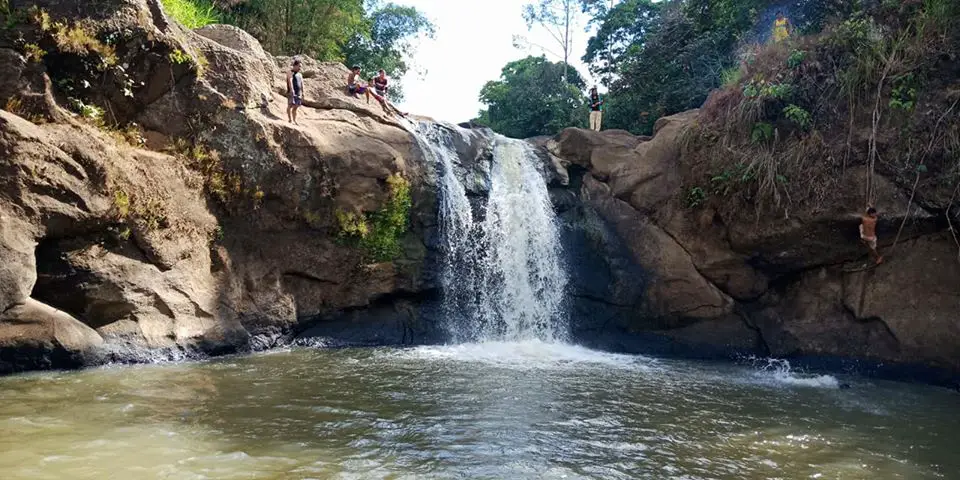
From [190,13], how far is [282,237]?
6193 millimetres

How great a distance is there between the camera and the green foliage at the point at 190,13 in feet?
44.2

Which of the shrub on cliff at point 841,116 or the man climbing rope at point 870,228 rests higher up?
the shrub on cliff at point 841,116

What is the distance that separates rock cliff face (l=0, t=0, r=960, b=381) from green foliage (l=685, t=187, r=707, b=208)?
204 millimetres

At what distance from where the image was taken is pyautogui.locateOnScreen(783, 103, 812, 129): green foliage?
11.8m

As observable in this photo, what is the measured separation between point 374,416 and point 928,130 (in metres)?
10.1

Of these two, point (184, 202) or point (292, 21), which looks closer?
point (184, 202)

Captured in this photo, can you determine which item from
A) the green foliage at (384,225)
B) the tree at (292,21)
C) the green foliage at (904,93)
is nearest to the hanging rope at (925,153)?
the green foliage at (904,93)

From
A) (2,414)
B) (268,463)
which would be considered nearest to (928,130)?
(268,463)

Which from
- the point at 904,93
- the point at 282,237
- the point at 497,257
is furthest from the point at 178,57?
the point at 904,93

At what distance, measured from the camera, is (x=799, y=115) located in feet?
38.7

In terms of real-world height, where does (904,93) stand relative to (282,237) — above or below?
above

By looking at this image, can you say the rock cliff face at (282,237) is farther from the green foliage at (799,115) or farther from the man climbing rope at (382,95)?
the green foliage at (799,115)

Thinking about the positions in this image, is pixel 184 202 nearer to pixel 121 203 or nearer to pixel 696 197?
pixel 121 203

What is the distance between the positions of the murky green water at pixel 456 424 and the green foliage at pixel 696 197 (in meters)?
4.31
